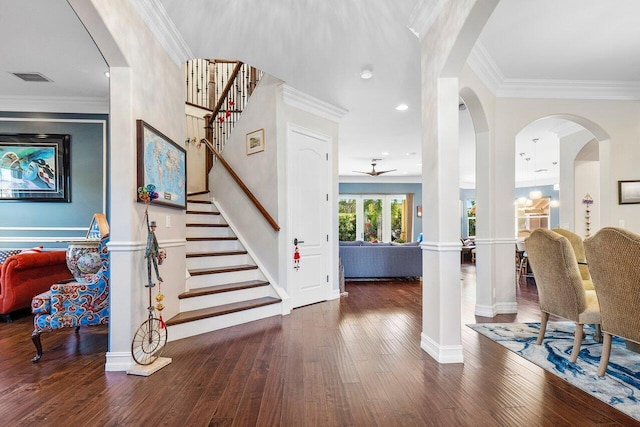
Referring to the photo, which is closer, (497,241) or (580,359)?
(580,359)

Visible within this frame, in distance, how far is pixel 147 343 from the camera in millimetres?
2883

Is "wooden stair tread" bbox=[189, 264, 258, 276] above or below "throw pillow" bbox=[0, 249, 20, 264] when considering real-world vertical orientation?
below

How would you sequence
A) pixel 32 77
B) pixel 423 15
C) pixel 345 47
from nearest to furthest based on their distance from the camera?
1. pixel 423 15
2. pixel 345 47
3. pixel 32 77

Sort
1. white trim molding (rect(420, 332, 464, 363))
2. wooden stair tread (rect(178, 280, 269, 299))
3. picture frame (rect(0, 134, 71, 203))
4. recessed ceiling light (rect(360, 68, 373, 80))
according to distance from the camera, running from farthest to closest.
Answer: picture frame (rect(0, 134, 71, 203)) < recessed ceiling light (rect(360, 68, 373, 80)) < wooden stair tread (rect(178, 280, 269, 299)) < white trim molding (rect(420, 332, 464, 363))

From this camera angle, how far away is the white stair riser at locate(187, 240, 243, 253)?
Result: 441 centimetres

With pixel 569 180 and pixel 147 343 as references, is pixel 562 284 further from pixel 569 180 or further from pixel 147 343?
pixel 569 180

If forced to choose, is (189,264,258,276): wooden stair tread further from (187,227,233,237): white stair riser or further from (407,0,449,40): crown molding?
(407,0,449,40): crown molding

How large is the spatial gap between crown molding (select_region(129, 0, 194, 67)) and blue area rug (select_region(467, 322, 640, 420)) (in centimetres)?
412

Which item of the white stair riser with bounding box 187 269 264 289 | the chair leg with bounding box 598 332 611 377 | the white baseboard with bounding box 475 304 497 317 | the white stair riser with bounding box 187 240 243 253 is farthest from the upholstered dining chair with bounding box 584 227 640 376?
the white stair riser with bounding box 187 240 243 253

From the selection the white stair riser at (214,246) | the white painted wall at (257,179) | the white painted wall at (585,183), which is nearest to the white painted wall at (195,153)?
the white painted wall at (257,179)

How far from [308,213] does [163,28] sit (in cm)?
274

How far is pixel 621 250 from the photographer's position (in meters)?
2.22

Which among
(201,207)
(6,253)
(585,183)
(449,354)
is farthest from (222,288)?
(585,183)

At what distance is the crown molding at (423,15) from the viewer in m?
2.82
